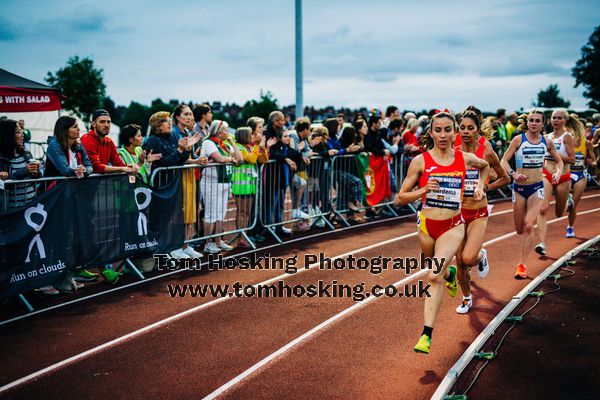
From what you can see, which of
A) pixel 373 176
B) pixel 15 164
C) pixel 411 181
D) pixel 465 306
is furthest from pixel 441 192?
pixel 373 176

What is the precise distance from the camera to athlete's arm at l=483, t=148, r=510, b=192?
7.50 m

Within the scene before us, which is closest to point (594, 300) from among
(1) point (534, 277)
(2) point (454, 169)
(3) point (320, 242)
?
(1) point (534, 277)

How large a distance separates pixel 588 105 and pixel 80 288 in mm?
84388

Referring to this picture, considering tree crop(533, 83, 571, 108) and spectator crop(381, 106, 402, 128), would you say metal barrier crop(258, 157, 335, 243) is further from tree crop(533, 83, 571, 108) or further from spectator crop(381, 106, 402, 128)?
tree crop(533, 83, 571, 108)

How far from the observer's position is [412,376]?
5535 millimetres

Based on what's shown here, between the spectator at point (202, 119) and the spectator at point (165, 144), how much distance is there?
1.05 meters

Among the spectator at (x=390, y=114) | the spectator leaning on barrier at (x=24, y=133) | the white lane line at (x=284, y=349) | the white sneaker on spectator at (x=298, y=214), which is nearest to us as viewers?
the white lane line at (x=284, y=349)

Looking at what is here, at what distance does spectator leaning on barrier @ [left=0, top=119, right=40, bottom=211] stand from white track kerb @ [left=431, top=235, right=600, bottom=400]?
5.61 metres

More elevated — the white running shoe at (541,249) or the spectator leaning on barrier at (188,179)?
the spectator leaning on barrier at (188,179)

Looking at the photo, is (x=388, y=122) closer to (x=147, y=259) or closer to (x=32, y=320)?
(x=147, y=259)

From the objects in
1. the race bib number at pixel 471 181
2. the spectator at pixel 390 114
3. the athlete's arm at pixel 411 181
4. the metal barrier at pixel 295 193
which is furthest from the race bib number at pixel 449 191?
the spectator at pixel 390 114

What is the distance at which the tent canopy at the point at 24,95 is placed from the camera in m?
12.6

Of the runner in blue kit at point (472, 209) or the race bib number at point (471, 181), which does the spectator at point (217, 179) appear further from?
the race bib number at point (471, 181)

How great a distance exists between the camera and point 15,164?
8.22 metres
